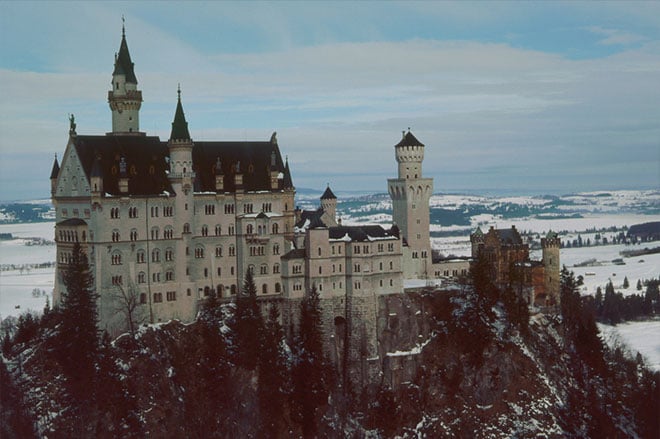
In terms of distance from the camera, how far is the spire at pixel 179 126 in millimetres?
94606

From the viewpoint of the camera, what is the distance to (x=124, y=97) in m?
99.7

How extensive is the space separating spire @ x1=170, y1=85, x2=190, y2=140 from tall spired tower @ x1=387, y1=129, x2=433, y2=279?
2719 cm

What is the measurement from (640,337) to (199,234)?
79083 millimetres

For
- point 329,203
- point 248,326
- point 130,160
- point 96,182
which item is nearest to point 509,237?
point 329,203

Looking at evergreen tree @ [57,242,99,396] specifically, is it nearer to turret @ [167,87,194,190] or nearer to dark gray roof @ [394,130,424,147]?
turret @ [167,87,194,190]

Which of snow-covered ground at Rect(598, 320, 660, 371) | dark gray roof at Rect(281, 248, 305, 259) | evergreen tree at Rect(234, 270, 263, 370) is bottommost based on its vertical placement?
snow-covered ground at Rect(598, 320, 660, 371)

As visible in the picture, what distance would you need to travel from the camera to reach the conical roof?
99.8 meters

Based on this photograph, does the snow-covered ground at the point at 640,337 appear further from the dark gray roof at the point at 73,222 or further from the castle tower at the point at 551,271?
the dark gray roof at the point at 73,222

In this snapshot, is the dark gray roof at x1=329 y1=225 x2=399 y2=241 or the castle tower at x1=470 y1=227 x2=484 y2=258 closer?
the dark gray roof at x1=329 y1=225 x2=399 y2=241

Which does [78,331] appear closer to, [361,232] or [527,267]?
[361,232]

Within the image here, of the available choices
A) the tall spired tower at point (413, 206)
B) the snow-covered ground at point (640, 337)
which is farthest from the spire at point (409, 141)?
the snow-covered ground at point (640, 337)

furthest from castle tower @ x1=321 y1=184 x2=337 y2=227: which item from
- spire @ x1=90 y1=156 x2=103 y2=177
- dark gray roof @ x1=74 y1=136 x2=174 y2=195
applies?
spire @ x1=90 y1=156 x2=103 y2=177

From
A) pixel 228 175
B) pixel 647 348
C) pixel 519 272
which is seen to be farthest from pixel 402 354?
pixel 647 348

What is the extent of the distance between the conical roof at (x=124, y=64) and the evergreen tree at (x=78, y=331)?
70.0ft
